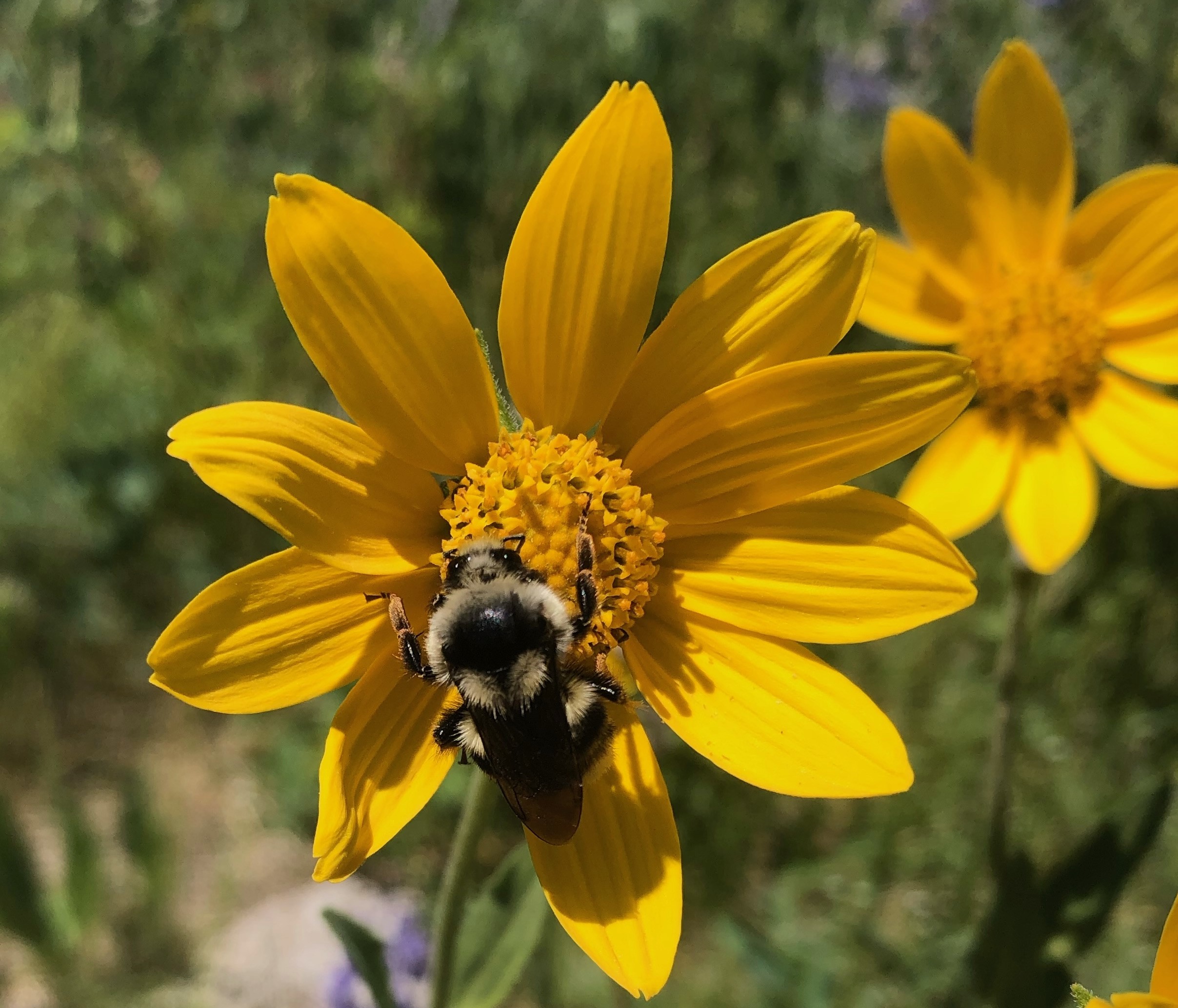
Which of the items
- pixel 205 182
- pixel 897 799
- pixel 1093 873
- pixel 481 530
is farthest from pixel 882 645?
pixel 205 182

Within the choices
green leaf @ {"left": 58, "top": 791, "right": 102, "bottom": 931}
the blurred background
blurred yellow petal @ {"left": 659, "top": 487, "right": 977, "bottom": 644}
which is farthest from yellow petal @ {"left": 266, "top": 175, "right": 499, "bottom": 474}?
green leaf @ {"left": 58, "top": 791, "right": 102, "bottom": 931}

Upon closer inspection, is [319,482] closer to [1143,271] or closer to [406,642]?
[406,642]

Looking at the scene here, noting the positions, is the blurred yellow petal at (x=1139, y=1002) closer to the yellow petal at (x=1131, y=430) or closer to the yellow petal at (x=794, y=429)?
the yellow petal at (x=794, y=429)

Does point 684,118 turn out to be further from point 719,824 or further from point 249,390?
point 719,824

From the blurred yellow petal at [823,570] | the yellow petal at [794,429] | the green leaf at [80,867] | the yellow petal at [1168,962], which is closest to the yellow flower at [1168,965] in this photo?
the yellow petal at [1168,962]

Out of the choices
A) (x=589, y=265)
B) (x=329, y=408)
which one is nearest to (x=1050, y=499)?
(x=589, y=265)

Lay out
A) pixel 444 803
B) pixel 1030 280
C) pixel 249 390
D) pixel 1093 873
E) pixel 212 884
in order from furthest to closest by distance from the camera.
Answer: pixel 212 884
pixel 249 390
pixel 444 803
pixel 1030 280
pixel 1093 873

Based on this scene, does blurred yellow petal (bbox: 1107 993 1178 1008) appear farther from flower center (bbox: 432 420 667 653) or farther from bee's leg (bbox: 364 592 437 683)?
bee's leg (bbox: 364 592 437 683)
